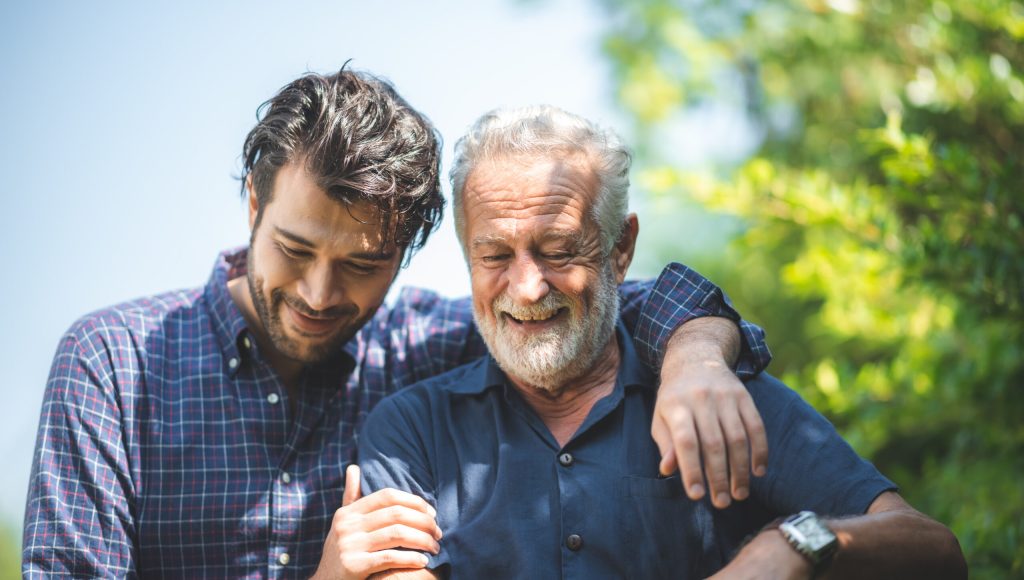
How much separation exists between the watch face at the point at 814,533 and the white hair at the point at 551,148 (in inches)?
34.4

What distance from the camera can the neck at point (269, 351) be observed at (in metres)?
2.61

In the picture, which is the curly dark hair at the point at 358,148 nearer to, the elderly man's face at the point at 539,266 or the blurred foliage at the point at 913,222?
the elderly man's face at the point at 539,266

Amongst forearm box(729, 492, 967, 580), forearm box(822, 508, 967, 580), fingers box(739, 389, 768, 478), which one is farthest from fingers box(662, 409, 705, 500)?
forearm box(822, 508, 967, 580)

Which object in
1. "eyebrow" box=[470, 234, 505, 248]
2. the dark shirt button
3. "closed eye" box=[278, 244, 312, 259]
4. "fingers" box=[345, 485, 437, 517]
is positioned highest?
"eyebrow" box=[470, 234, 505, 248]

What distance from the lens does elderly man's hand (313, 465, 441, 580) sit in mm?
1973

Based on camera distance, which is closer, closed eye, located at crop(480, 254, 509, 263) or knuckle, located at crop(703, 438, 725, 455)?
knuckle, located at crop(703, 438, 725, 455)

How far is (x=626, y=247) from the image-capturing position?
8.30 ft

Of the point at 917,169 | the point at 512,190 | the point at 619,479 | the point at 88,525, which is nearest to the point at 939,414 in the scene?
the point at 917,169

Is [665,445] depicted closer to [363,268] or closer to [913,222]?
[363,268]

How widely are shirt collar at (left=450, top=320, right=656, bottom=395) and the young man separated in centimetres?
7

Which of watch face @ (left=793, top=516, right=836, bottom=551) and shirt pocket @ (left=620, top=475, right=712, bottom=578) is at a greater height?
watch face @ (left=793, top=516, right=836, bottom=551)

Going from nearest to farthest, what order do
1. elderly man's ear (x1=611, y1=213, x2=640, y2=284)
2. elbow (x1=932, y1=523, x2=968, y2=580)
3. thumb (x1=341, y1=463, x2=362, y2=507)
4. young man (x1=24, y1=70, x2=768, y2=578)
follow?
elbow (x1=932, y1=523, x2=968, y2=580) → thumb (x1=341, y1=463, x2=362, y2=507) → young man (x1=24, y1=70, x2=768, y2=578) → elderly man's ear (x1=611, y1=213, x2=640, y2=284)

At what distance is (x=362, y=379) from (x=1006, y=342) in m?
1.97

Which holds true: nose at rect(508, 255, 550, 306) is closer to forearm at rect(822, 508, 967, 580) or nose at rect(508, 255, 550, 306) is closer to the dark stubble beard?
the dark stubble beard
